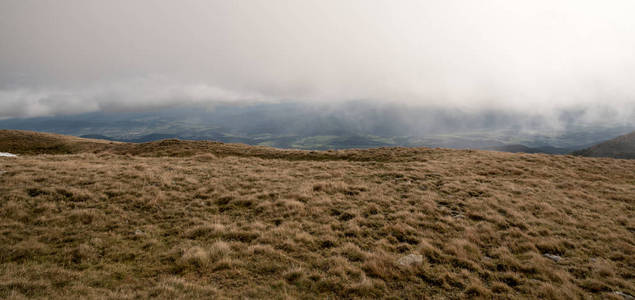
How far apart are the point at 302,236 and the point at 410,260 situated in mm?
4457

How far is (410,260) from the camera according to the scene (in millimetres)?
9430

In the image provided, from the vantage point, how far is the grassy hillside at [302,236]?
7812mm

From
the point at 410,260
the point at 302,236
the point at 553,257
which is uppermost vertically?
the point at 302,236

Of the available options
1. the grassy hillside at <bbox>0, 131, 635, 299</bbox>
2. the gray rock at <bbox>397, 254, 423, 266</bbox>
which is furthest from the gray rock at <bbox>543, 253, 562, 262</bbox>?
the gray rock at <bbox>397, 254, 423, 266</bbox>

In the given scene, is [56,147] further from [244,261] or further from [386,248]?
[386,248]

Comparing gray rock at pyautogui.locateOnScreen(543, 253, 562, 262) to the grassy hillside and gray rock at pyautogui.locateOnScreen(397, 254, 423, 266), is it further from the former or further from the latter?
gray rock at pyautogui.locateOnScreen(397, 254, 423, 266)

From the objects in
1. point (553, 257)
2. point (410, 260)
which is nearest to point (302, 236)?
point (410, 260)

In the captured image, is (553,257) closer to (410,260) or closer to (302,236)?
(410,260)

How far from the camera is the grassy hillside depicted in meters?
7.81

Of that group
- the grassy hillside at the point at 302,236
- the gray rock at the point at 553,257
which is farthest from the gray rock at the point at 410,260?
the gray rock at the point at 553,257

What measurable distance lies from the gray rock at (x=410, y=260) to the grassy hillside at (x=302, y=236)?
43 millimetres

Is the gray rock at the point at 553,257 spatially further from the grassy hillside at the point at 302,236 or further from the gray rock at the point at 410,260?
the gray rock at the point at 410,260

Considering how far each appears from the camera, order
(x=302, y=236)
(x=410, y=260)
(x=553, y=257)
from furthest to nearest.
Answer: (x=302, y=236)
(x=553, y=257)
(x=410, y=260)

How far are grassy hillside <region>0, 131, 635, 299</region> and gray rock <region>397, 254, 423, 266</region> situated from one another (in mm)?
43
